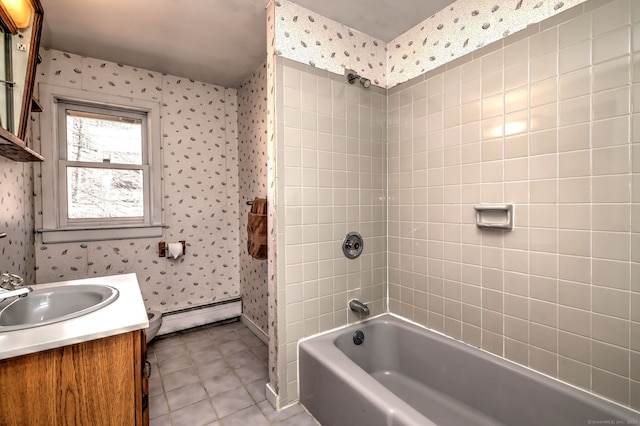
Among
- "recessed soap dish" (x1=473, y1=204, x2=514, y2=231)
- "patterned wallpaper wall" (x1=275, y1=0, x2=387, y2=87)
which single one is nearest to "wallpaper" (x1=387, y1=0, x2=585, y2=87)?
"patterned wallpaper wall" (x1=275, y1=0, x2=387, y2=87)

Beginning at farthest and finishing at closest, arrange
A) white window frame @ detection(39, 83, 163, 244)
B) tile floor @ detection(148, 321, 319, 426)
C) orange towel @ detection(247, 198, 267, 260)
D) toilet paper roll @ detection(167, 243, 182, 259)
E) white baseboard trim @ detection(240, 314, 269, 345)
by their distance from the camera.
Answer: toilet paper roll @ detection(167, 243, 182, 259) → white baseboard trim @ detection(240, 314, 269, 345) → white window frame @ detection(39, 83, 163, 244) → orange towel @ detection(247, 198, 267, 260) → tile floor @ detection(148, 321, 319, 426)

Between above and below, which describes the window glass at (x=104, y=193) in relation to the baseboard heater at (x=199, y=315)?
above

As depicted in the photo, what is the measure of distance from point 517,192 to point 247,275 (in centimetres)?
239

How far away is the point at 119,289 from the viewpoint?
1428 mm

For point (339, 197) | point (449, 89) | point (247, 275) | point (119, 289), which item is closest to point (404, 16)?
point (449, 89)

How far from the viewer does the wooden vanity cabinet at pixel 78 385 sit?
2.85ft

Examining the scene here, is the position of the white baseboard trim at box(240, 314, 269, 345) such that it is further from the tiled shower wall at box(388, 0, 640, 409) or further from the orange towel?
the tiled shower wall at box(388, 0, 640, 409)

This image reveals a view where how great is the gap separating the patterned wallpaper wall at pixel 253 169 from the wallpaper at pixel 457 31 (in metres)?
1.11

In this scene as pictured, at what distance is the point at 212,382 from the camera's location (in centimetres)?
200

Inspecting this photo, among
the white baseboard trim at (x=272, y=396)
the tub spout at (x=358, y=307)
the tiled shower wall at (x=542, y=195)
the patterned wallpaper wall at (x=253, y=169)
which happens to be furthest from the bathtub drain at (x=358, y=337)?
the patterned wallpaper wall at (x=253, y=169)

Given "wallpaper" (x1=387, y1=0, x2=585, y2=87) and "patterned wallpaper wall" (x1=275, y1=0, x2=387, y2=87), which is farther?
"patterned wallpaper wall" (x1=275, y1=0, x2=387, y2=87)

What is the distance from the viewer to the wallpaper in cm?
141

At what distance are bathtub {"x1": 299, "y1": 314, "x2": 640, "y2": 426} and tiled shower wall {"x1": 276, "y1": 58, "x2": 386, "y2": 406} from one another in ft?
0.45

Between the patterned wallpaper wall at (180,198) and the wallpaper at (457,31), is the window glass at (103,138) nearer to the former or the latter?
the patterned wallpaper wall at (180,198)
